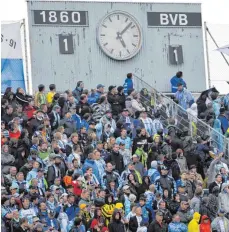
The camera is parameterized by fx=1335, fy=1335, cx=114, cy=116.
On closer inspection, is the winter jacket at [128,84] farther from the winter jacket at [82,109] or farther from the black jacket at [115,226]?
the black jacket at [115,226]

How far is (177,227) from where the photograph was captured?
28297 mm

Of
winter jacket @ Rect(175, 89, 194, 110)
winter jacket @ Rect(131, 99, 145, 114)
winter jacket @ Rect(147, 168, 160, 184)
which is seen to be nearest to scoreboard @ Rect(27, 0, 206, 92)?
winter jacket @ Rect(175, 89, 194, 110)

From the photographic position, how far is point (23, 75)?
37562 millimetres

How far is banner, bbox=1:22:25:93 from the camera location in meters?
37.1

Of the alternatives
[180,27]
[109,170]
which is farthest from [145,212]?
[180,27]

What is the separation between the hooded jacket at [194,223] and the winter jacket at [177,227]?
127 mm

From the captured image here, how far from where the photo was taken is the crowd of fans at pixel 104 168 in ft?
90.3

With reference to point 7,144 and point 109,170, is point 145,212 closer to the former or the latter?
point 109,170

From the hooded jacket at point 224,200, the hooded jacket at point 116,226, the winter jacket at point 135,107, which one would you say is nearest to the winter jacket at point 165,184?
the hooded jacket at point 224,200

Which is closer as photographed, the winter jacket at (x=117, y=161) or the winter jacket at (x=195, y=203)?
the winter jacket at (x=195, y=203)

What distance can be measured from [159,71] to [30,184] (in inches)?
490

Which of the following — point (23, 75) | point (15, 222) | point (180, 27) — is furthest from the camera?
point (180, 27)

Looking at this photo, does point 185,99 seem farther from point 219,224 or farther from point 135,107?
point 219,224

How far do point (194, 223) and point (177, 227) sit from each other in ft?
1.38
